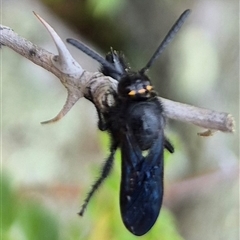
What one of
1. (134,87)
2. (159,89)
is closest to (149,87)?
(134,87)

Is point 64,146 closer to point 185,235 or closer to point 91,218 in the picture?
point 91,218

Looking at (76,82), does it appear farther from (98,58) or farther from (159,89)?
(159,89)

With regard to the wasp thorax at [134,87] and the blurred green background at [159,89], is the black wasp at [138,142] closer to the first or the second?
the wasp thorax at [134,87]

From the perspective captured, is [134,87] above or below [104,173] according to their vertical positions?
above

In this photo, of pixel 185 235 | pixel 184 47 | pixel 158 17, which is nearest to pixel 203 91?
pixel 184 47

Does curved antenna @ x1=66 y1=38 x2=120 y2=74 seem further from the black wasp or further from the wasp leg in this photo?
the wasp leg

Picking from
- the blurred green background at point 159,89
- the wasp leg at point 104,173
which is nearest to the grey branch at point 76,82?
the wasp leg at point 104,173
